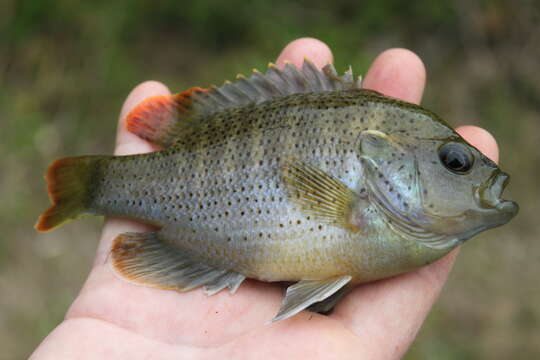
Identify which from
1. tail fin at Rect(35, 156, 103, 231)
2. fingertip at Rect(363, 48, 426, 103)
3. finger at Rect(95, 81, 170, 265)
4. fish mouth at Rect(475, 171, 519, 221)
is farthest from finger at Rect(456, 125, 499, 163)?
tail fin at Rect(35, 156, 103, 231)

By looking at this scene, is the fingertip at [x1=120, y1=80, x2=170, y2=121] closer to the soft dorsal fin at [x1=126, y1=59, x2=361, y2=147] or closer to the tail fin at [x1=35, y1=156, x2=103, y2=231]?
the soft dorsal fin at [x1=126, y1=59, x2=361, y2=147]

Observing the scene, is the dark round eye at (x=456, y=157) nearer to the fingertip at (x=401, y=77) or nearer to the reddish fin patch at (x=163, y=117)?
the fingertip at (x=401, y=77)

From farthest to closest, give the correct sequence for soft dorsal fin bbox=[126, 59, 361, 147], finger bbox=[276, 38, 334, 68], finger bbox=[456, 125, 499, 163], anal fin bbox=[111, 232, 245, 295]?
finger bbox=[276, 38, 334, 68]
finger bbox=[456, 125, 499, 163]
soft dorsal fin bbox=[126, 59, 361, 147]
anal fin bbox=[111, 232, 245, 295]

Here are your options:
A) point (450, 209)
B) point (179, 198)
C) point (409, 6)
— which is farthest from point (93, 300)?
point (409, 6)

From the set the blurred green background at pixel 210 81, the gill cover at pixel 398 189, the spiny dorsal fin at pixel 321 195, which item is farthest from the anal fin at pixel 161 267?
the blurred green background at pixel 210 81

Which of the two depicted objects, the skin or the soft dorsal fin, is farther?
the soft dorsal fin

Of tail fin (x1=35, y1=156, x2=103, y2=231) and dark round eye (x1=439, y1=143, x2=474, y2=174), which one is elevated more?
dark round eye (x1=439, y1=143, x2=474, y2=174)

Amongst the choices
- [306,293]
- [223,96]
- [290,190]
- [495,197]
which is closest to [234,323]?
[306,293]
